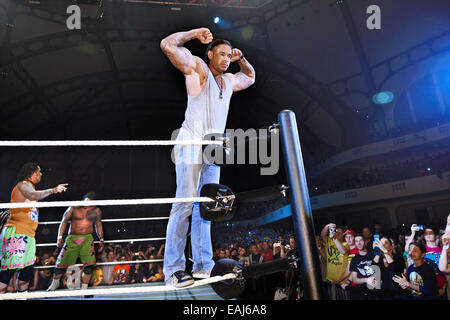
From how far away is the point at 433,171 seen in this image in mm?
7004

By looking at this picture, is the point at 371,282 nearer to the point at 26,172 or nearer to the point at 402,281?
the point at 402,281

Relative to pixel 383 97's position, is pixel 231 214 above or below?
below

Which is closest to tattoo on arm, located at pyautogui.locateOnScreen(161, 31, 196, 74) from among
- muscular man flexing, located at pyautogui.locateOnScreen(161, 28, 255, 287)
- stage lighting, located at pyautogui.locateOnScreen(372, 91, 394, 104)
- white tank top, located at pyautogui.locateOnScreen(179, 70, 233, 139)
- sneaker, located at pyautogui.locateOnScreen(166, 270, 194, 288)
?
muscular man flexing, located at pyautogui.locateOnScreen(161, 28, 255, 287)

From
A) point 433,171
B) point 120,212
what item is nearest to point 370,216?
point 433,171

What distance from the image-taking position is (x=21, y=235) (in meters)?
2.04

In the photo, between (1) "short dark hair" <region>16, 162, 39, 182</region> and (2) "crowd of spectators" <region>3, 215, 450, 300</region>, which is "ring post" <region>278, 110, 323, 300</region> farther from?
(1) "short dark hair" <region>16, 162, 39, 182</region>

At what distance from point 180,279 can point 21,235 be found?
166 cm

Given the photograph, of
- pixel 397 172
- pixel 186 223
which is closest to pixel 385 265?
pixel 186 223

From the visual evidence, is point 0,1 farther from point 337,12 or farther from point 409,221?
point 409,221

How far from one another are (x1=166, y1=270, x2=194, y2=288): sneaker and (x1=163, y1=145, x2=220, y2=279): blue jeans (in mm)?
62

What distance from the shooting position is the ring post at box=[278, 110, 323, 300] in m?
0.77
